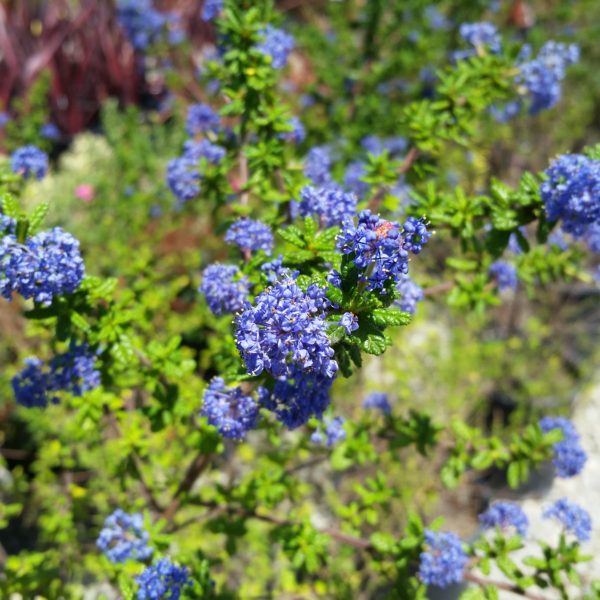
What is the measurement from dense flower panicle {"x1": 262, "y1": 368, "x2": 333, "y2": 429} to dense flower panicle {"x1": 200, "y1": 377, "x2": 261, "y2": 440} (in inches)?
4.1

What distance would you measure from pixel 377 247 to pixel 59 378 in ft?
4.48

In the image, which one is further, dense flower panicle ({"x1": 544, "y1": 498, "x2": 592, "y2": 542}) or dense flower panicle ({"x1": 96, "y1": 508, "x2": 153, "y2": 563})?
dense flower panicle ({"x1": 544, "y1": 498, "x2": 592, "y2": 542})

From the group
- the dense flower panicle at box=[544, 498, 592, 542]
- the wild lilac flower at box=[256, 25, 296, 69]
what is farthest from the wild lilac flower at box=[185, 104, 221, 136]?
the dense flower panicle at box=[544, 498, 592, 542]

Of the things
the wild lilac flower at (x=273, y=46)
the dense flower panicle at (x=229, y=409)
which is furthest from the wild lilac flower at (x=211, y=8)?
the dense flower panicle at (x=229, y=409)

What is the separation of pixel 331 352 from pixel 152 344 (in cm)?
107

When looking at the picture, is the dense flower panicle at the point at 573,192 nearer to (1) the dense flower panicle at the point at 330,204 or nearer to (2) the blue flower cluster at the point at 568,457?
(1) the dense flower panicle at the point at 330,204

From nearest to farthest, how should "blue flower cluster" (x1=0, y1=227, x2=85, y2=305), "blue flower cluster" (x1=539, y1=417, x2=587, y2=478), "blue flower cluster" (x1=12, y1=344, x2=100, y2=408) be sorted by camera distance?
"blue flower cluster" (x1=0, y1=227, x2=85, y2=305), "blue flower cluster" (x1=12, y1=344, x2=100, y2=408), "blue flower cluster" (x1=539, y1=417, x2=587, y2=478)

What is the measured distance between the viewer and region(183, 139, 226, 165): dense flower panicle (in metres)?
2.64

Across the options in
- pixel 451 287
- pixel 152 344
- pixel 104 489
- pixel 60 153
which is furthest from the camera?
pixel 60 153

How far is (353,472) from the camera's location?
13.7ft

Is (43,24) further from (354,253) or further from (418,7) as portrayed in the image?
(354,253)

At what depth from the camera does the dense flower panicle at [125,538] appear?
2.28 metres

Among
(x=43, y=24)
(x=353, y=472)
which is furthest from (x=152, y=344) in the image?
(x=43, y=24)

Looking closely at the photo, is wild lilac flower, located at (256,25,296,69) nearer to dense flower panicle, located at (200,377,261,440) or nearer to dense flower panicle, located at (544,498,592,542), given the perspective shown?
dense flower panicle, located at (200,377,261,440)
